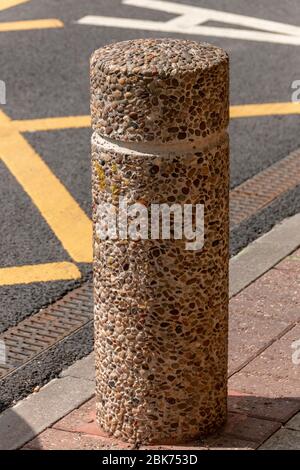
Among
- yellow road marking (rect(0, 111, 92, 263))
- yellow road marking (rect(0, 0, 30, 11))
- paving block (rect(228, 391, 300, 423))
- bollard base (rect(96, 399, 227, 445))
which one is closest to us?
bollard base (rect(96, 399, 227, 445))

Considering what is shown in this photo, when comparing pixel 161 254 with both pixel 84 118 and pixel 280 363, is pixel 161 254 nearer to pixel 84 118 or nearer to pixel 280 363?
pixel 280 363

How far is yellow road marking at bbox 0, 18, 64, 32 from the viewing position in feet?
43.5

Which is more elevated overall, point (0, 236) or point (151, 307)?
point (151, 307)

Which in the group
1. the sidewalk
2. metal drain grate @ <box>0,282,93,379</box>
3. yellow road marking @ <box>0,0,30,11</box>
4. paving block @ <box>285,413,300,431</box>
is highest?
yellow road marking @ <box>0,0,30,11</box>

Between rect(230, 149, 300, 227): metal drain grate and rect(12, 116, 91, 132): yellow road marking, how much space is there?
1716mm

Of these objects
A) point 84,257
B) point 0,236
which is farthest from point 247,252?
point 0,236

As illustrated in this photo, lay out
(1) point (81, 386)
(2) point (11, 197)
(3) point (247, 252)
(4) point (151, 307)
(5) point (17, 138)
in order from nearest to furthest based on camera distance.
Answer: (4) point (151, 307) < (1) point (81, 386) < (3) point (247, 252) < (2) point (11, 197) < (5) point (17, 138)

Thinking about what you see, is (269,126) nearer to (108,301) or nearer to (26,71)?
(26,71)

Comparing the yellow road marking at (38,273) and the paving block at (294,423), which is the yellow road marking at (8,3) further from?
the paving block at (294,423)

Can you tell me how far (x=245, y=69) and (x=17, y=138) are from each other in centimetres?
254

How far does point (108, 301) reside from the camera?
5.78 metres

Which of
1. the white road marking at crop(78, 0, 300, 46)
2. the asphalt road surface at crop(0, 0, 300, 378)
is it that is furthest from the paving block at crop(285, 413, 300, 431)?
the white road marking at crop(78, 0, 300, 46)

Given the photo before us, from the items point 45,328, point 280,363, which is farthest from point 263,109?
point 280,363

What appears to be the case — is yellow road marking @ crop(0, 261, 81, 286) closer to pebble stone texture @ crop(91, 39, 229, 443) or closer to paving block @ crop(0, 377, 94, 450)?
paving block @ crop(0, 377, 94, 450)
